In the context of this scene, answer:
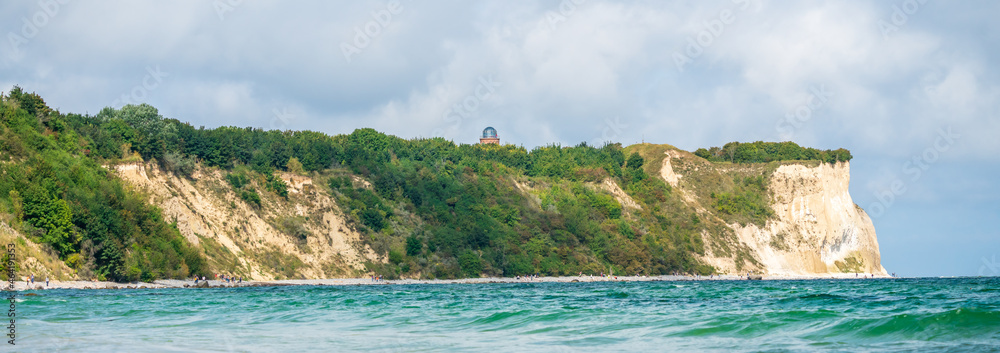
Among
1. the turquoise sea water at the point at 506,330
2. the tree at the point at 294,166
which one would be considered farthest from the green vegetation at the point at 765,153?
the turquoise sea water at the point at 506,330

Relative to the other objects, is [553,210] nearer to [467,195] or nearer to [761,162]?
[467,195]

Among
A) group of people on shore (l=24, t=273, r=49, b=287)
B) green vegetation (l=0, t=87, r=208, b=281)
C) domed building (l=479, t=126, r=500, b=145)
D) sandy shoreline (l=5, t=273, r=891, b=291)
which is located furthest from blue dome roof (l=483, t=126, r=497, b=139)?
group of people on shore (l=24, t=273, r=49, b=287)

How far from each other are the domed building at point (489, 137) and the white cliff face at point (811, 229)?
35.8 meters

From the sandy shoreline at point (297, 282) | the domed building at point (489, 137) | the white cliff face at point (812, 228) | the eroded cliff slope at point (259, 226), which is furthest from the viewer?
the domed building at point (489, 137)

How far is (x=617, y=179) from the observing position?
132375 millimetres

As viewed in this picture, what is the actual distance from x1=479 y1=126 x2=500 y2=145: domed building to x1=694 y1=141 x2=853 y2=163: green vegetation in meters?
36.9

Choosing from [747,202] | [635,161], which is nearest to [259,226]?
[635,161]

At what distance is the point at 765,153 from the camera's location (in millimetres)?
147625

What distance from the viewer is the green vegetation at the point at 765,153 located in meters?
Result: 138

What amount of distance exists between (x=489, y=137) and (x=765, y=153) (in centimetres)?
4987

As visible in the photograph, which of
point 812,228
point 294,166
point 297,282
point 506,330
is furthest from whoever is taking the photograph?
point 812,228

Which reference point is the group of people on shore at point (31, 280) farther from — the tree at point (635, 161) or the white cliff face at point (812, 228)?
the tree at point (635, 161)

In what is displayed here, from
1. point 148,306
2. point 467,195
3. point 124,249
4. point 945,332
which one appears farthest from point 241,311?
point 467,195

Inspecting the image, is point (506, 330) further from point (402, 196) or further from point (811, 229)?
point (811, 229)
